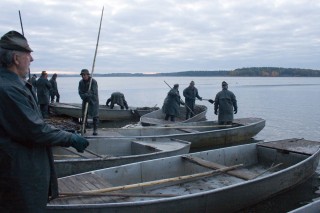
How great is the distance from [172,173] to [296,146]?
4.03m

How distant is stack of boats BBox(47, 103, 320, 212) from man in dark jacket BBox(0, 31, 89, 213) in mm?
2052

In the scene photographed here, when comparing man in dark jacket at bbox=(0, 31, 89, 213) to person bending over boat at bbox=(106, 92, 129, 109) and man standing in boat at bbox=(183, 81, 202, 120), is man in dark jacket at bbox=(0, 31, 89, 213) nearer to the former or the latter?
man standing in boat at bbox=(183, 81, 202, 120)

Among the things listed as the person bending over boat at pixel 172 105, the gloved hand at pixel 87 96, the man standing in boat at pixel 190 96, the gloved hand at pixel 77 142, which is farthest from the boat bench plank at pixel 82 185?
the man standing in boat at pixel 190 96

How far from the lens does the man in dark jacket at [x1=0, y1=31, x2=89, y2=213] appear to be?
106 inches

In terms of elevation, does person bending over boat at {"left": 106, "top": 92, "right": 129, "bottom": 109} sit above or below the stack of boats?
above

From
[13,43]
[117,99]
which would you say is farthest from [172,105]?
[13,43]

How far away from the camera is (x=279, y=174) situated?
24.1 feet

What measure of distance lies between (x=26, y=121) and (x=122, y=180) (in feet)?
14.1

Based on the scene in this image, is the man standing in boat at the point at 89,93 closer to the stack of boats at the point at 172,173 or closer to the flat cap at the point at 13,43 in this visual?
the stack of boats at the point at 172,173

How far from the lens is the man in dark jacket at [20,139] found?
8.82 ft

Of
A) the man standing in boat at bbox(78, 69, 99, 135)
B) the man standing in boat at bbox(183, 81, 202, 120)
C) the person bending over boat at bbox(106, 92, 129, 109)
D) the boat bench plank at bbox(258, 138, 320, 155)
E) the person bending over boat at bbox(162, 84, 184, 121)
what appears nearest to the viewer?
the boat bench plank at bbox(258, 138, 320, 155)

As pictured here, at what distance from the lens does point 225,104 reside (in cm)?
1358

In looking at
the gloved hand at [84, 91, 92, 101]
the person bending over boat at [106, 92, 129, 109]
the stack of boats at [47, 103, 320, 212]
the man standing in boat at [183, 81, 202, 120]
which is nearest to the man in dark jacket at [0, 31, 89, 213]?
the stack of boats at [47, 103, 320, 212]

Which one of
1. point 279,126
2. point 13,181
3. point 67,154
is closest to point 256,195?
point 67,154
